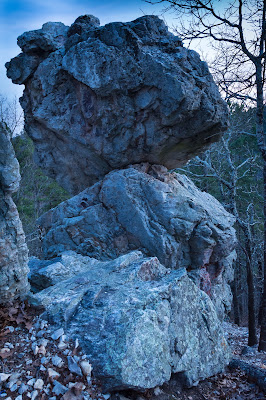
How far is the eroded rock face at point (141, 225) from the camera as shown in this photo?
7.41m

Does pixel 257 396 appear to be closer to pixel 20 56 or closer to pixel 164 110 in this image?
pixel 164 110

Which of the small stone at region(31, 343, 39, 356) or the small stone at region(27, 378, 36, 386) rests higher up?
the small stone at region(31, 343, 39, 356)

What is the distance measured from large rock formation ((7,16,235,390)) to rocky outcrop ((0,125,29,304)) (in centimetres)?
100

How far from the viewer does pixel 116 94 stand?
773 centimetres

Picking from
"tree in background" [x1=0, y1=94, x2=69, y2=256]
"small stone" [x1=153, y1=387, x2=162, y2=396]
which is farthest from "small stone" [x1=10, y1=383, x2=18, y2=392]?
"tree in background" [x1=0, y1=94, x2=69, y2=256]

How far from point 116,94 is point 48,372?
251 inches

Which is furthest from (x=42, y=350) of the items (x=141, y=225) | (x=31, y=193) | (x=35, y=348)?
(x=31, y=193)

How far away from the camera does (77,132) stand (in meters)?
8.31

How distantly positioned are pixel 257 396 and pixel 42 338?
3.21 meters

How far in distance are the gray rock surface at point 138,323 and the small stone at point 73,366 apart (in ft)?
0.65

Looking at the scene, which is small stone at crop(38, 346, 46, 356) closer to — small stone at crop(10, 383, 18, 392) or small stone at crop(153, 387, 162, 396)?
small stone at crop(10, 383, 18, 392)

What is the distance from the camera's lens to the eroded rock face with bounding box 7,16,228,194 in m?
7.42

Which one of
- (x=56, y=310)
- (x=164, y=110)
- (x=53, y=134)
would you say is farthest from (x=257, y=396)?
(x=53, y=134)

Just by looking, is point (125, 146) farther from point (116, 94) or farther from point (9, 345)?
point (9, 345)
